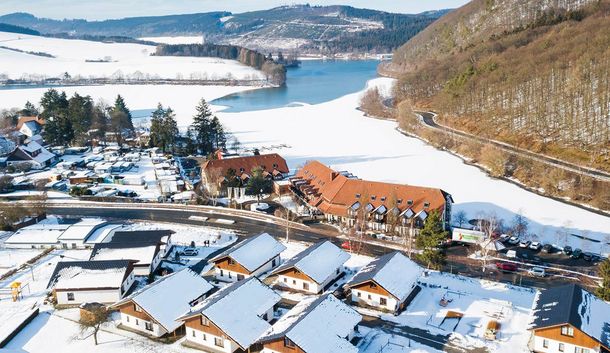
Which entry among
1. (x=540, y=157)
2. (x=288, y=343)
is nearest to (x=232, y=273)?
(x=288, y=343)

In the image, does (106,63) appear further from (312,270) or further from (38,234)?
(312,270)

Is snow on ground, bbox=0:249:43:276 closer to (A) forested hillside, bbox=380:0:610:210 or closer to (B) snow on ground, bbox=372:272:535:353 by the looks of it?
(B) snow on ground, bbox=372:272:535:353

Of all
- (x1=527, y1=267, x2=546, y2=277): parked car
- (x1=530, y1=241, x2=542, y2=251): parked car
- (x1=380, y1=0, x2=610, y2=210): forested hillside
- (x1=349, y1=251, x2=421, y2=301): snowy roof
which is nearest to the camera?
(x1=349, y1=251, x2=421, y2=301): snowy roof

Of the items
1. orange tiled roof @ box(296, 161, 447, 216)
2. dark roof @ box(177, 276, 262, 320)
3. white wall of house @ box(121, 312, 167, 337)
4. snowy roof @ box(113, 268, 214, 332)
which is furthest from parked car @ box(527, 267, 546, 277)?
white wall of house @ box(121, 312, 167, 337)

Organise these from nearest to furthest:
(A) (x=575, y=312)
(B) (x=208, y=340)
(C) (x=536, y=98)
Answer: (A) (x=575, y=312)
(B) (x=208, y=340)
(C) (x=536, y=98)

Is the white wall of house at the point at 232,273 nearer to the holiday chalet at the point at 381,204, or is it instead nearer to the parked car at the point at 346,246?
the parked car at the point at 346,246
